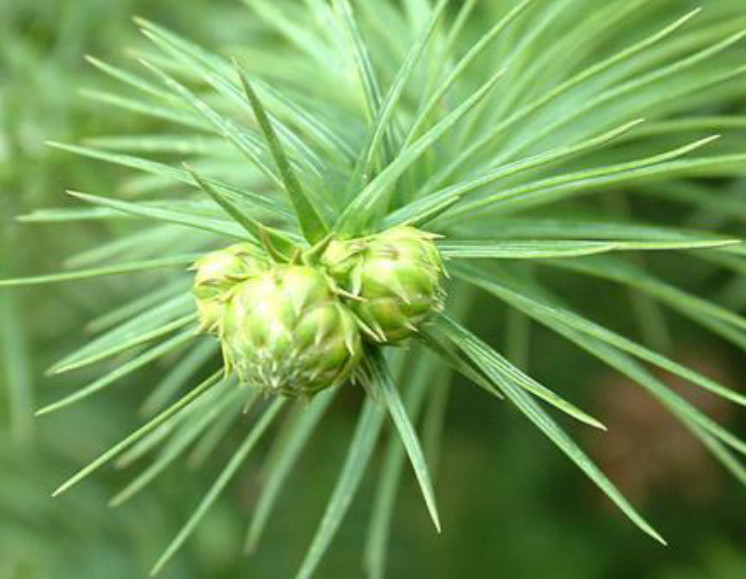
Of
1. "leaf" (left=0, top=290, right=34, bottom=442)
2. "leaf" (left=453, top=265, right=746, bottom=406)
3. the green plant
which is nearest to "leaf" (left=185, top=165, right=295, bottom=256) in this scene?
the green plant

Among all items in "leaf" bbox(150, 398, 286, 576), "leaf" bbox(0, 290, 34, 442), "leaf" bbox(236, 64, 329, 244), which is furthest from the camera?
"leaf" bbox(0, 290, 34, 442)

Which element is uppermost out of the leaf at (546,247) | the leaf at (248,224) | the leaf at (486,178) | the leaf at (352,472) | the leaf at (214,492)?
the leaf at (248,224)

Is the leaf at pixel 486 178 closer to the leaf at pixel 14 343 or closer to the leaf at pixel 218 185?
the leaf at pixel 218 185

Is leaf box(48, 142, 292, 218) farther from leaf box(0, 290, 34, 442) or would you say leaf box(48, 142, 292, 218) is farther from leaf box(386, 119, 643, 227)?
leaf box(0, 290, 34, 442)

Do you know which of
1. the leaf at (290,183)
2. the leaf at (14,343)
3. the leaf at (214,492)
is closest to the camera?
the leaf at (290,183)

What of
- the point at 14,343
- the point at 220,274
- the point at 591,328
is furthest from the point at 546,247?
the point at 14,343

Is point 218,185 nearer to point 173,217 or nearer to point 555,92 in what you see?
point 173,217

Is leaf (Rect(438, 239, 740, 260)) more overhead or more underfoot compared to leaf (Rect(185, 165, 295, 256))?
more underfoot

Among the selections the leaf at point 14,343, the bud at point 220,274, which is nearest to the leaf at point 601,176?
the bud at point 220,274
